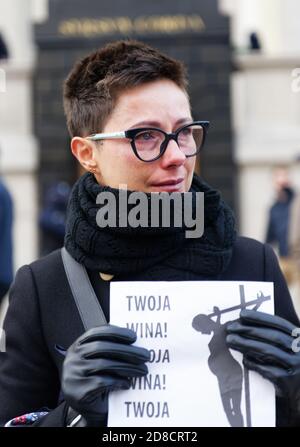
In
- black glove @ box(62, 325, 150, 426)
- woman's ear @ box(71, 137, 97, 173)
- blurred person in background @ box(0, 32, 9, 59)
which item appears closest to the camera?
black glove @ box(62, 325, 150, 426)

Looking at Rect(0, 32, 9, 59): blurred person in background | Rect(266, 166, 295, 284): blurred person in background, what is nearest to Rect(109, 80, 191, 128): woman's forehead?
Rect(266, 166, 295, 284): blurred person in background

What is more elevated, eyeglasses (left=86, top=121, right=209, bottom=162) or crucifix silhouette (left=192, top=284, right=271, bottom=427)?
eyeglasses (left=86, top=121, right=209, bottom=162)

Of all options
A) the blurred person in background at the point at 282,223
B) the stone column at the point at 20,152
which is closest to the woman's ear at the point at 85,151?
the blurred person in background at the point at 282,223

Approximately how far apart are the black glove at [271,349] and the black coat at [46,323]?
0.28 metres

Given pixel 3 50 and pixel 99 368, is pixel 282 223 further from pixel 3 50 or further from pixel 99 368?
pixel 99 368

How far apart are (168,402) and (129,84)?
0.83m

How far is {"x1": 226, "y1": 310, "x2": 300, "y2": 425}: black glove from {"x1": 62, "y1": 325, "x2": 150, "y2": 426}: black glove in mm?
229

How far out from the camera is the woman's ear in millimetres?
2490

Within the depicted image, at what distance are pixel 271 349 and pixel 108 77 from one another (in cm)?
85

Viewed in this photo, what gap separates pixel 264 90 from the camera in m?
13.9

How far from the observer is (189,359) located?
6.93 feet

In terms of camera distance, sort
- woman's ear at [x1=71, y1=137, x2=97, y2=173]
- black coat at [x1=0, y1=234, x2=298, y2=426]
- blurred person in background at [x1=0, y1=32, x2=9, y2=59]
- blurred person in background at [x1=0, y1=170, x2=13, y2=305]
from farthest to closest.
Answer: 1. blurred person in background at [x1=0, y1=32, x2=9, y2=59]
2. blurred person in background at [x1=0, y1=170, x2=13, y2=305]
3. woman's ear at [x1=71, y1=137, x2=97, y2=173]
4. black coat at [x1=0, y1=234, x2=298, y2=426]

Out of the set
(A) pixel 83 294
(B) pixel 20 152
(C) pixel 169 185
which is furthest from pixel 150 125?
(B) pixel 20 152

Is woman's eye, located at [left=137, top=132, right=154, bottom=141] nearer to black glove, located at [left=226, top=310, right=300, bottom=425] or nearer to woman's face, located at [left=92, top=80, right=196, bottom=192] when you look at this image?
woman's face, located at [left=92, top=80, right=196, bottom=192]
